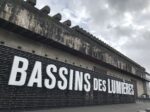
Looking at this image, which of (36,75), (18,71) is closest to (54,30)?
(36,75)

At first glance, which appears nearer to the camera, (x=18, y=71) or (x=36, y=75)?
(x=18, y=71)

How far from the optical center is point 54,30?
10.5 metres

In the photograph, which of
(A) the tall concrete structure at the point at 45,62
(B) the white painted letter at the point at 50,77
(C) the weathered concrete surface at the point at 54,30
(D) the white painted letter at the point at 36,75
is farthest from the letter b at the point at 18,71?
(C) the weathered concrete surface at the point at 54,30

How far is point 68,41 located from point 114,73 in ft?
28.8

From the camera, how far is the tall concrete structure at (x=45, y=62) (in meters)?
7.45

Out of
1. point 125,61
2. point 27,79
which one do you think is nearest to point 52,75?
point 27,79

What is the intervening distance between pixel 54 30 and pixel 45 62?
2468 mm

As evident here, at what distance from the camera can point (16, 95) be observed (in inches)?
287

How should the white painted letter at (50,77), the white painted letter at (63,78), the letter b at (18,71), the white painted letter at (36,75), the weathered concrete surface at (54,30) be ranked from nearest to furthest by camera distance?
1. the letter b at (18,71)
2. the white painted letter at (36,75)
3. the weathered concrete surface at (54,30)
4. the white painted letter at (50,77)
5. the white painted letter at (63,78)

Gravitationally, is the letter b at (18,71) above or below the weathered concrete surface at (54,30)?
below

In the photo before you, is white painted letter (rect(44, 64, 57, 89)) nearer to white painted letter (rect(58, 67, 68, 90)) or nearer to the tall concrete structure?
the tall concrete structure

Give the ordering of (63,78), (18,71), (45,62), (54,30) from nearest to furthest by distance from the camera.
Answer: (18,71) → (45,62) → (63,78) → (54,30)

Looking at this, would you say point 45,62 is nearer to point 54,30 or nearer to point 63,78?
point 63,78

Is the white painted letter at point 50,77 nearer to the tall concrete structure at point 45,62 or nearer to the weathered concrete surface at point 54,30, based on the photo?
the tall concrete structure at point 45,62
